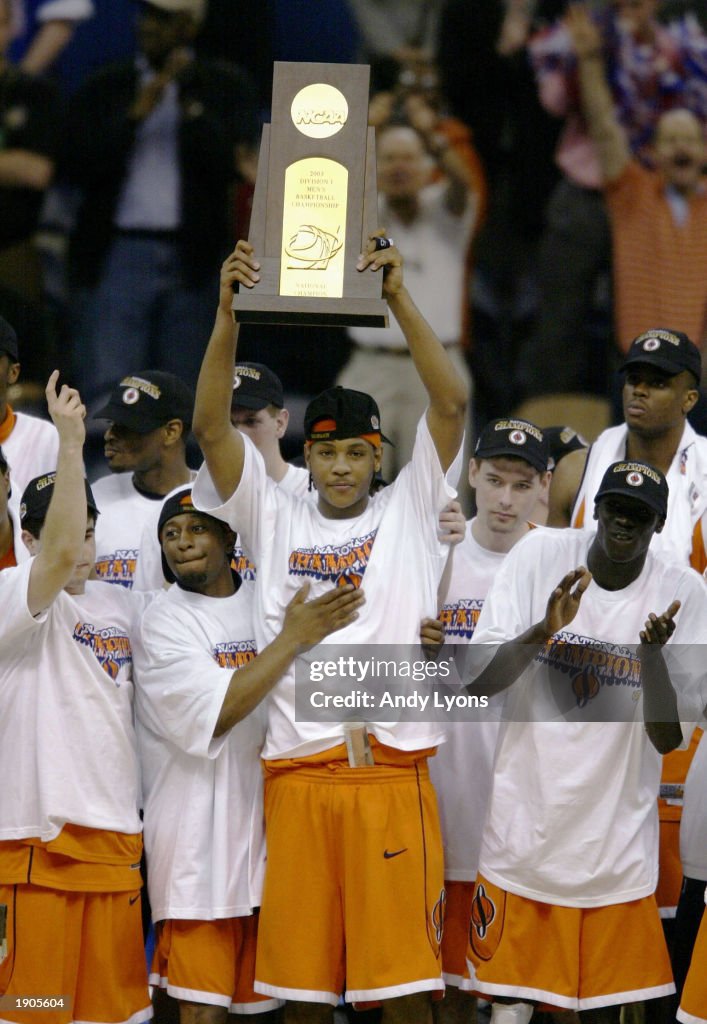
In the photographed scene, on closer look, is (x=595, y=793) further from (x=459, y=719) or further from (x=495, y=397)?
(x=495, y=397)

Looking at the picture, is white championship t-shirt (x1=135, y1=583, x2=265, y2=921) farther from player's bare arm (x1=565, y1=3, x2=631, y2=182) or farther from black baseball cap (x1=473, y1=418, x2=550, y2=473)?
player's bare arm (x1=565, y1=3, x2=631, y2=182)

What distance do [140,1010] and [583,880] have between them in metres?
1.24

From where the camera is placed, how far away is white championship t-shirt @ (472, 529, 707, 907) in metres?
3.81

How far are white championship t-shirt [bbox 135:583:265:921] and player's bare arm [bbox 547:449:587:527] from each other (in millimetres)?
1357

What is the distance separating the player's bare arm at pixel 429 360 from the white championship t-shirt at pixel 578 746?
1.42ft

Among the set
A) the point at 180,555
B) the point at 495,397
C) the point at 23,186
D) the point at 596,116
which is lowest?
the point at 180,555

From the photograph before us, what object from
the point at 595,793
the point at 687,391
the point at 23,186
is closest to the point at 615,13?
the point at 23,186

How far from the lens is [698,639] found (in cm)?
391

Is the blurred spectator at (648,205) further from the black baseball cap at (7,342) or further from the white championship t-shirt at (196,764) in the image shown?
the white championship t-shirt at (196,764)

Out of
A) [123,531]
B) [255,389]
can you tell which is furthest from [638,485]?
[123,531]

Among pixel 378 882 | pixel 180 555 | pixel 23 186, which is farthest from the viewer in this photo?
pixel 23 186

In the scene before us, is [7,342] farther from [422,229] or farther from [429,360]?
[422,229]

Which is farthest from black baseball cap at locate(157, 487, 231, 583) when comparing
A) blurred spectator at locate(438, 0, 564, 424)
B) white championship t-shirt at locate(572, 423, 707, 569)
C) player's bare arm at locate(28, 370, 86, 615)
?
blurred spectator at locate(438, 0, 564, 424)

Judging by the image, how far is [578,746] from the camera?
3857 mm
